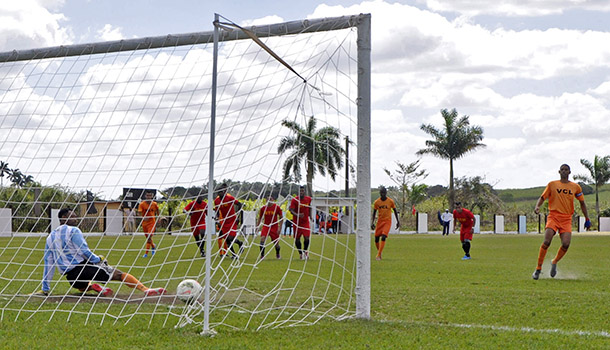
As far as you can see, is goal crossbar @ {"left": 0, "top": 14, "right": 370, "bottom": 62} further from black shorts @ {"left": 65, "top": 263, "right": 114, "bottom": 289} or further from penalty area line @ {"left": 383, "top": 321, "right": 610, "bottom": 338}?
penalty area line @ {"left": 383, "top": 321, "right": 610, "bottom": 338}

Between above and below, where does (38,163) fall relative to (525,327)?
above

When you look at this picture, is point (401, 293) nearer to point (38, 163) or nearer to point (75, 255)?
point (75, 255)

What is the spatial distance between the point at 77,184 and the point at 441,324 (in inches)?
198

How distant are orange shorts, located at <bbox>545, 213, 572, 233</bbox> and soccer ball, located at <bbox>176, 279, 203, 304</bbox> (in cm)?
637

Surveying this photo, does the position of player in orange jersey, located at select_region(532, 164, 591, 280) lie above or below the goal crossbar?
below

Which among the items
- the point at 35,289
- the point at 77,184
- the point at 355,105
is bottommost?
the point at 35,289

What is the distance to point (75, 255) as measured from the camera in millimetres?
8852

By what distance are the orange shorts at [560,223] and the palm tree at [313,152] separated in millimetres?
4641

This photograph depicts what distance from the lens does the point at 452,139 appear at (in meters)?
57.0

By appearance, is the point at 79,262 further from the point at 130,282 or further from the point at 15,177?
the point at 15,177

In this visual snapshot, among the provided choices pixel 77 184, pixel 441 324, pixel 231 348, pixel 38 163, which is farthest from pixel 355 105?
pixel 38 163

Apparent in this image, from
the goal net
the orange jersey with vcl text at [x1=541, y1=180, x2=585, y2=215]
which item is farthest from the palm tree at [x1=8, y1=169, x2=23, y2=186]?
the orange jersey with vcl text at [x1=541, y1=180, x2=585, y2=215]

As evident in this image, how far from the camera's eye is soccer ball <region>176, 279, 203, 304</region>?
25.1ft

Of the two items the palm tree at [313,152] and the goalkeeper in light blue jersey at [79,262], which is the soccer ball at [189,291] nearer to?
the goalkeeper in light blue jersey at [79,262]
